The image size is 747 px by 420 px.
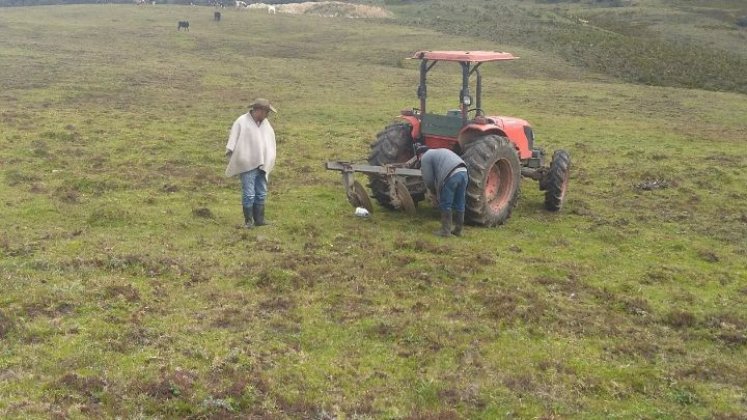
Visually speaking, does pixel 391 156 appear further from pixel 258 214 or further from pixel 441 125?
pixel 258 214

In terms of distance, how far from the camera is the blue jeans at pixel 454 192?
11.4 meters

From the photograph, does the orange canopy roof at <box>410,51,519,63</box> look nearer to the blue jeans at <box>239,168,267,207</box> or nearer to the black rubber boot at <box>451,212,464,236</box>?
the black rubber boot at <box>451,212,464,236</box>

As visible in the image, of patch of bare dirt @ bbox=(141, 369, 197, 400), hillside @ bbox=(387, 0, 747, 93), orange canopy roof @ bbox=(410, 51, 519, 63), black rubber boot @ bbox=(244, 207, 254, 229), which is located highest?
hillside @ bbox=(387, 0, 747, 93)

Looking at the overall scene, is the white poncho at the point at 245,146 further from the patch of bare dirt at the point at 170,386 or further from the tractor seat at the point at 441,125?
the patch of bare dirt at the point at 170,386

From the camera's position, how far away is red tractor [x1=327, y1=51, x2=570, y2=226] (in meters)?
12.2

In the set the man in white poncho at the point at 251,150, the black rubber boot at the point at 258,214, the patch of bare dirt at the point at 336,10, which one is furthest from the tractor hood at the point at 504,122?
the patch of bare dirt at the point at 336,10

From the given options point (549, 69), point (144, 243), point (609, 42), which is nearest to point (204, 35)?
point (549, 69)

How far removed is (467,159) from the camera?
12016 mm

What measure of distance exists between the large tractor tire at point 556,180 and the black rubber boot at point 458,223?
2.72m

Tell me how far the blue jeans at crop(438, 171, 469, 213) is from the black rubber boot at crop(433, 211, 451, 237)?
0.09 m

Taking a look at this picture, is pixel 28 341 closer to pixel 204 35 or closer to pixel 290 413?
pixel 290 413

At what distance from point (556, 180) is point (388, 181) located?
→ 3.34m

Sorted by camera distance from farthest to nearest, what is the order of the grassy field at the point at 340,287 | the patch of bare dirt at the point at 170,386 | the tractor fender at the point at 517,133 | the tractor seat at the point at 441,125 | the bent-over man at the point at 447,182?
the tractor fender at the point at 517,133 < the tractor seat at the point at 441,125 < the bent-over man at the point at 447,182 < the grassy field at the point at 340,287 < the patch of bare dirt at the point at 170,386

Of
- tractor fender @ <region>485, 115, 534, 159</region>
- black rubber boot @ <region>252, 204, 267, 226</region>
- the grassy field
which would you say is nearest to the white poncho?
black rubber boot @ <region>252, 204, 267, 226</region>
